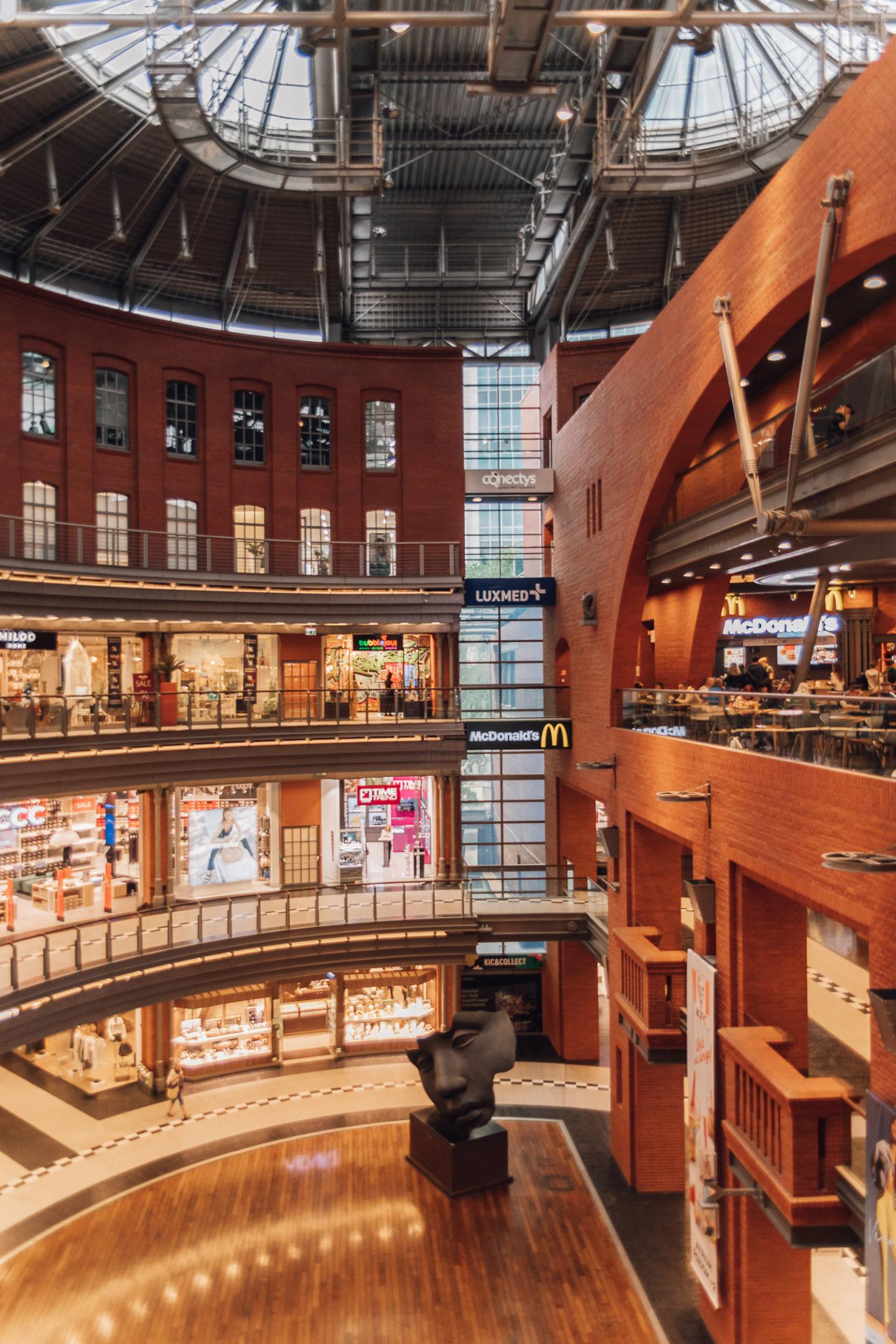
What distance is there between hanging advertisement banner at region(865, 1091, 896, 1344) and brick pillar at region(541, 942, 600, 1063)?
14.0 m

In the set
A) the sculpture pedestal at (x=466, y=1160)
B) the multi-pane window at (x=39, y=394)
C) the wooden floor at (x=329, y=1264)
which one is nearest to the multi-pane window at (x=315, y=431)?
the multi-pane window at (x=39, y=394)

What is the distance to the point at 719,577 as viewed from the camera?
18.7 m

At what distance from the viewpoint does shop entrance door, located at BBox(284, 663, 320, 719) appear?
72.5ft

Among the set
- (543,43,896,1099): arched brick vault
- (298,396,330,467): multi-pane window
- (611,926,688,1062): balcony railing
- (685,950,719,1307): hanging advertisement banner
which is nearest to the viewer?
(543,43,896,1099): arched brick vault

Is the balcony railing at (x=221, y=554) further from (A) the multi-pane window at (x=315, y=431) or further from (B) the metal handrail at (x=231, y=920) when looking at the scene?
(B) the metal handrail at (x=231, y=920)

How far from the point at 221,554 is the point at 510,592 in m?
7.15

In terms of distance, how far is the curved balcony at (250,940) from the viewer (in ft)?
49.5

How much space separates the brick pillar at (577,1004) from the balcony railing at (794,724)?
8.80 meters

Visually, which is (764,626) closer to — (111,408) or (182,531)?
(182,531)

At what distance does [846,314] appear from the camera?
13055 millimetres

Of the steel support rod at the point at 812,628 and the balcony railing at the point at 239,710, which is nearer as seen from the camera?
the steel support rod at the point at 812,628

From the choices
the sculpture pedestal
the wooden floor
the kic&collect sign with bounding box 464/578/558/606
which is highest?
the kic&collect sign with bounding box 464/578/558/606

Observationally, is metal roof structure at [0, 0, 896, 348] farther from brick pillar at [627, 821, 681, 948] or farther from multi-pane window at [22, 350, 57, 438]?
brick pillar at [627, 821, 681, 948]

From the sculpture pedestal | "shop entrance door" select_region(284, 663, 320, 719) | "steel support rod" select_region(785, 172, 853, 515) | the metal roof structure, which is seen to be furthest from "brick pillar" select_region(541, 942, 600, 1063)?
the metal roof structure
